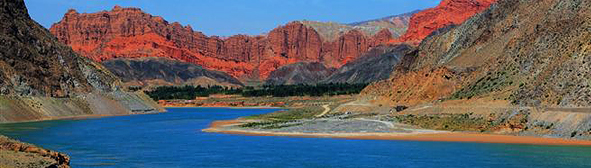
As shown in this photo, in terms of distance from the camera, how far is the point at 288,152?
68.1 m

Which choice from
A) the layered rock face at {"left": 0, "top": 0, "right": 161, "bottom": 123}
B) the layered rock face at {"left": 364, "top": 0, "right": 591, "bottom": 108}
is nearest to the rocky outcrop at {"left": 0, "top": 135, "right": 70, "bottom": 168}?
the layered rock face at {"left": 364, "top": 0, "right": 591, "bottom": 108}

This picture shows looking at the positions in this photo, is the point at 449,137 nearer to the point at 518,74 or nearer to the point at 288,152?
the point at 518,74

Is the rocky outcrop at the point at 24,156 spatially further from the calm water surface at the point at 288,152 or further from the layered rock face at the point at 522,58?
the layered rock face at the point at 522,58

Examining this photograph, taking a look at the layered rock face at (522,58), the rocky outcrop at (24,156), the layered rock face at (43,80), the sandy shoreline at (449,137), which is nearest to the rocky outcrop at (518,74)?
Answer: the layered rock face at (522,58)

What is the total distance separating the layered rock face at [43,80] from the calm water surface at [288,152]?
137ft

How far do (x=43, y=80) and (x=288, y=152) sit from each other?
3432 inches

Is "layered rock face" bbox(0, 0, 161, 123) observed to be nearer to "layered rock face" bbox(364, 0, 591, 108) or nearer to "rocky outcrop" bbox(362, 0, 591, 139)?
"rocky outcrop" bbox(362, 0, 591, 139)

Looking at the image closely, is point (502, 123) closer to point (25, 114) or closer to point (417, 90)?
point (417, 90)

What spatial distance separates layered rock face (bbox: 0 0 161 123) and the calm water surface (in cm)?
4187

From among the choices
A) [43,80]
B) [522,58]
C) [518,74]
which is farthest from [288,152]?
[43,80]

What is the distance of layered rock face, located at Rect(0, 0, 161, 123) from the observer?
426 ft

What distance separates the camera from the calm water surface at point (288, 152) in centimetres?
5922

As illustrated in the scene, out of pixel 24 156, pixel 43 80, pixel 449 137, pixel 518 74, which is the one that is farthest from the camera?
pixel 43 80

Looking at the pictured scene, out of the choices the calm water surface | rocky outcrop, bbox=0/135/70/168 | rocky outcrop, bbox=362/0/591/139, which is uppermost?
rocky outcrop, bbox=362/0/591/139
